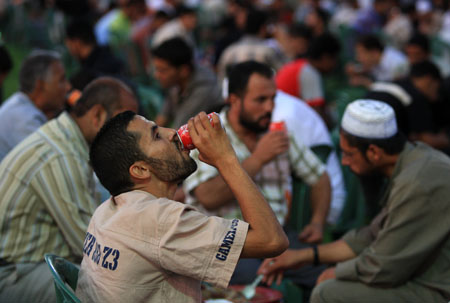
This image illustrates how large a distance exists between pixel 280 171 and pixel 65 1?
32.1 ft

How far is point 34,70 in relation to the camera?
189 inches

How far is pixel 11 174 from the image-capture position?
3.21 meters

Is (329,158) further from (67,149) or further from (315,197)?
(67,149)

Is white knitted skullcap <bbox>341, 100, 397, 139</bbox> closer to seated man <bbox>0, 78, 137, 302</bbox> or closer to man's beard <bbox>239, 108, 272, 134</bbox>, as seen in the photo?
man's beard <bbox>239, 108, 272, 134</bbox>

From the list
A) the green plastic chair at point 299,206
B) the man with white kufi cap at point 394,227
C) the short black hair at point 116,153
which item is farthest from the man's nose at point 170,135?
the green plastic chair at point 299,206

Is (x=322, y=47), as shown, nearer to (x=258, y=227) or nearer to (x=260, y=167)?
(x=260, y=167)

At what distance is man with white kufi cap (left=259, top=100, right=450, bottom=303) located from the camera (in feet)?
10.00

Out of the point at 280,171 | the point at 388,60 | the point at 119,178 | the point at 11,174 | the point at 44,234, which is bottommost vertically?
the point at 388,60

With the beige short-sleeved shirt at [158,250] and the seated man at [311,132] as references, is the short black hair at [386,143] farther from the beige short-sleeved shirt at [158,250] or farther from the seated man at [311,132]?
the seated man at [311,132]

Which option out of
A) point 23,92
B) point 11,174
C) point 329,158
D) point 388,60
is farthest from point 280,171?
point 388,60

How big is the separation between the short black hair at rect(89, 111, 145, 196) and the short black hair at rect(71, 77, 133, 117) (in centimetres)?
98

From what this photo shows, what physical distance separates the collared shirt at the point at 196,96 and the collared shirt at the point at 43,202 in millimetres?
2848

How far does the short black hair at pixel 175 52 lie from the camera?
6180 millimetres

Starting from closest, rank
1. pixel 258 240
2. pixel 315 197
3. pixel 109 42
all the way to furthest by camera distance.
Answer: pixel 258 240
pixel 315 197
pixel 109 42
